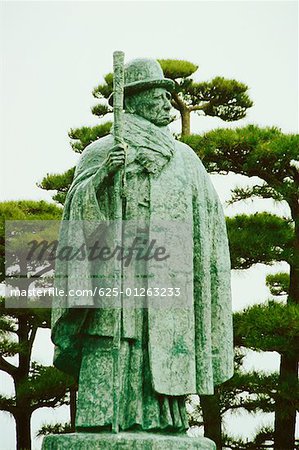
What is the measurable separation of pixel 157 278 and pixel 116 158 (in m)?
0.82

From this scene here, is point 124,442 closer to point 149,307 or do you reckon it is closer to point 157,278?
point 149,307

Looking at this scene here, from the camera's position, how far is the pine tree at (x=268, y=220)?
14.0 meters

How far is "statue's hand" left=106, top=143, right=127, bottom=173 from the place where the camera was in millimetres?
7262

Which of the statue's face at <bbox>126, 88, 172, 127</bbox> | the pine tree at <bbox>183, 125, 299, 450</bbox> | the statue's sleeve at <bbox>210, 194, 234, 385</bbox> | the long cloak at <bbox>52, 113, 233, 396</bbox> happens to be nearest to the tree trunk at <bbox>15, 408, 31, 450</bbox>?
the pine tree at <bbox>183, 125, 299, 450</bbox>

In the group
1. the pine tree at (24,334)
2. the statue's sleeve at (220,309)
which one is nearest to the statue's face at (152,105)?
the statue's sleeve at (220,309)

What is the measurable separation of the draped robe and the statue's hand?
116mm

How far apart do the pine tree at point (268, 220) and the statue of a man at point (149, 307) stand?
238 inches

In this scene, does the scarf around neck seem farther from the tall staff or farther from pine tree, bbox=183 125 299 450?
pine tree, bbox=183 125 299 450

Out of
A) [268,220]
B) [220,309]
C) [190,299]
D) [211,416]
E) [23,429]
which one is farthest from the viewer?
[23,429]

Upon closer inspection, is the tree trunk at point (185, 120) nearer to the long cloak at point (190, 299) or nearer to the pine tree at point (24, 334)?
the pine tree at point (24, 334)

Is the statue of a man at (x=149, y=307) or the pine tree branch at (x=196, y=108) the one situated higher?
the pine tree branch at (x=196, y=108)

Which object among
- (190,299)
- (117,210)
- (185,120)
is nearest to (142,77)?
(117,210)

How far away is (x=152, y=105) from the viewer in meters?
7.85

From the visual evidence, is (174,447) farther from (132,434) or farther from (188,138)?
(188,138)
